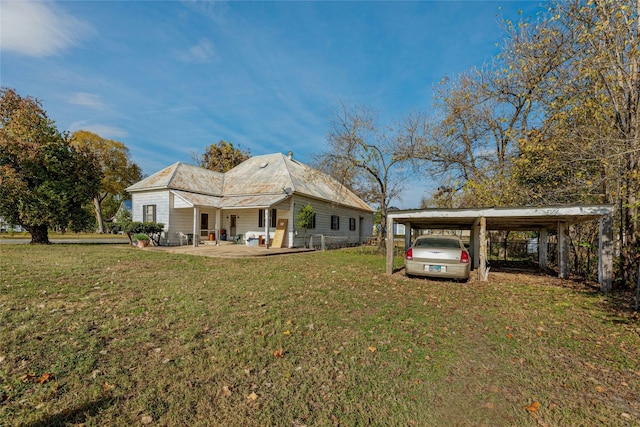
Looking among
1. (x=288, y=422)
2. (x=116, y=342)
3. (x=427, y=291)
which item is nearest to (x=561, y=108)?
(x=427, y=291)

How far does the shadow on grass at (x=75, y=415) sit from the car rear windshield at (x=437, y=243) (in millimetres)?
8830

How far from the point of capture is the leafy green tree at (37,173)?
1792cm

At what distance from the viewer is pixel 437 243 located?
32.9 feet

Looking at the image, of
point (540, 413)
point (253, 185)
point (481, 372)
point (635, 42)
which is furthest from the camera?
point (253, 185)

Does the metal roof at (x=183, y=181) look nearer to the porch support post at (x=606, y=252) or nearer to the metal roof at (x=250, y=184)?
the metal roof at (x=250, y=184)

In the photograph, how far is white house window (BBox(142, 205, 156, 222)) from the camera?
2086 centimetres

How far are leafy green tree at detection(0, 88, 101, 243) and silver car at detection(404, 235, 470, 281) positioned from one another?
2077cm

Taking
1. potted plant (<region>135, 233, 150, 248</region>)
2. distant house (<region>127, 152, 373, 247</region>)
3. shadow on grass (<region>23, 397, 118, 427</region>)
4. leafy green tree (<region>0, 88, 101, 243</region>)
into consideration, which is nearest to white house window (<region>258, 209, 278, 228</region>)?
distant house (<region>127, 152, 373, 247</region>)

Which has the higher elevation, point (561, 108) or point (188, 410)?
point (561, 108)

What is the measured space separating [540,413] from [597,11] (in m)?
9.86

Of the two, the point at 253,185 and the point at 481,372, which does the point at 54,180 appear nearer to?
the point at 253,185

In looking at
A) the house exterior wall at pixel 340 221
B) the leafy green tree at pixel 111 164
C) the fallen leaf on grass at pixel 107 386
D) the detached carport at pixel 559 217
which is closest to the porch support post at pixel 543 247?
the detached carport at pixel 559 217

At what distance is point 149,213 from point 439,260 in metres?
19.3

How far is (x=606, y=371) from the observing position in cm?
385
